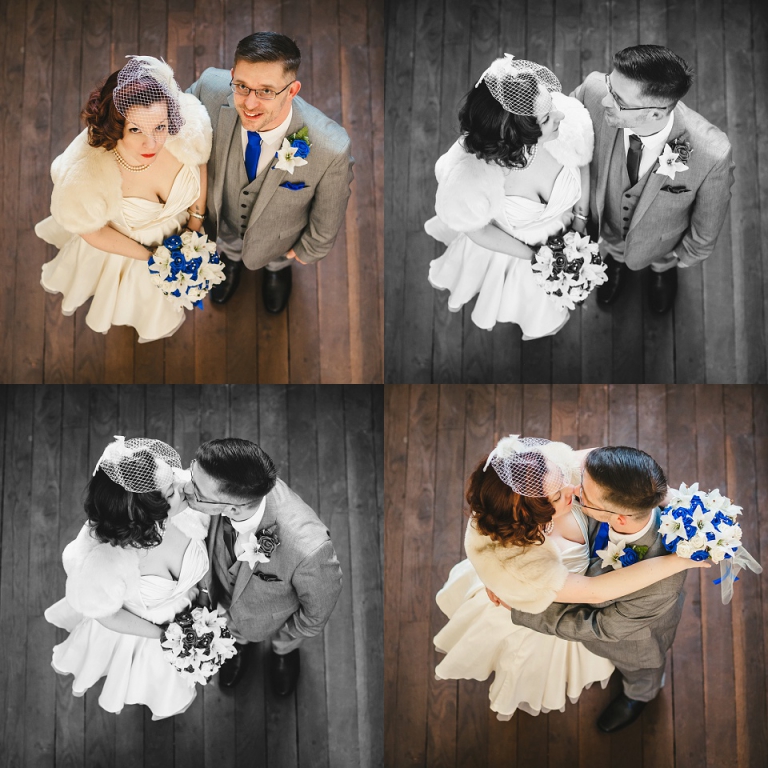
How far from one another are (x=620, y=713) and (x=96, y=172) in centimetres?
268

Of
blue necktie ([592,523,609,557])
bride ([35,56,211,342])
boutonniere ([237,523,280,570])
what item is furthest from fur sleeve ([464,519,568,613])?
bride ([35,56,211,342])

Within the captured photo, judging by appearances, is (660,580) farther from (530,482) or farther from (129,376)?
(129,376)

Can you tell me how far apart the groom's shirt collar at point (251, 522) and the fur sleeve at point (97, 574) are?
31 centimetres

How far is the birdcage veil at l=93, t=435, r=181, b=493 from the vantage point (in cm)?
203

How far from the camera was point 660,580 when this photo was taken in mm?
2096

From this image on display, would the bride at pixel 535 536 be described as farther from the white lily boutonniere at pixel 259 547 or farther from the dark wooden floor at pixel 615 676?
the dark wooden floor at pixel 615 676

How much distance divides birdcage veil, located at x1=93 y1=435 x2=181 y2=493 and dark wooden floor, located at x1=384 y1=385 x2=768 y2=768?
130 cm

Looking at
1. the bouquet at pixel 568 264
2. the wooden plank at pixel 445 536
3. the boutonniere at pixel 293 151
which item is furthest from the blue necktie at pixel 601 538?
the boutonniere at pixel 293 151

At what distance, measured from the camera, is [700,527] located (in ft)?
6.61

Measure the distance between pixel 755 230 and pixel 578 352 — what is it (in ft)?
2.98

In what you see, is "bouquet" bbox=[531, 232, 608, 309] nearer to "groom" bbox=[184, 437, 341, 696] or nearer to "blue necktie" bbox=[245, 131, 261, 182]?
"blue necktie" bbox=[245, 131, 261, 182]

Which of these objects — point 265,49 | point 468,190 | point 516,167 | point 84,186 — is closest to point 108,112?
point 84,186

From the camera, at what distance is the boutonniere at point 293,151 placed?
229cm

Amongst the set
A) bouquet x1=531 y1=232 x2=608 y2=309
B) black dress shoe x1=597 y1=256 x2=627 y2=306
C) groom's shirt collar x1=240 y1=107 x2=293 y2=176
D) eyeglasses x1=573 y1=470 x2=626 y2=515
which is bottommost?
eyeglasses x1=573 y1=470 x2=626 y2=515
